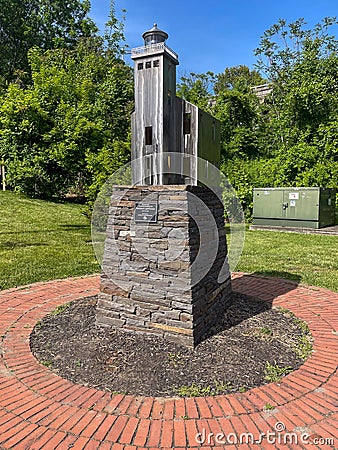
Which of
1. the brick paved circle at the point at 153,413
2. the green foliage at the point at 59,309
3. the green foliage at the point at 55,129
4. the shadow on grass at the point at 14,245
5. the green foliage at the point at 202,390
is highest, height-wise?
the green foliage at the point at 55,129

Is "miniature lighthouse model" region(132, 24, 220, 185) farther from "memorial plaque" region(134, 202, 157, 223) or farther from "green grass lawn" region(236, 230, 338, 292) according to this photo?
"green grass lawn" region(236, 230, 338, 292)

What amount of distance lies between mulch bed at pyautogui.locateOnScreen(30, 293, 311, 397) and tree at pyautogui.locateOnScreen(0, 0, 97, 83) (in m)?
23.8

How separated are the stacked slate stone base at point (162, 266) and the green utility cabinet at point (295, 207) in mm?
7583

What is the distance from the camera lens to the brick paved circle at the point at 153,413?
187cm

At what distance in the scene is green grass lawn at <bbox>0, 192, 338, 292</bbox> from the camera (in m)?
5.34

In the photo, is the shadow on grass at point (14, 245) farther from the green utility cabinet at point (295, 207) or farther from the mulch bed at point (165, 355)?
the green utility cabinet at point (295, 207)

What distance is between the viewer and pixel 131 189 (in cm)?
311

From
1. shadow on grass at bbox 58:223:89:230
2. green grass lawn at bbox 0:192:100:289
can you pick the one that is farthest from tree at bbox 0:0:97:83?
shadow on grass at bbox 58:223:89:230

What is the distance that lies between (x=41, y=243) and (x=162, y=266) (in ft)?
17.1

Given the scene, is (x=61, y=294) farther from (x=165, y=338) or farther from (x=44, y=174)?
(x=44, y=174)

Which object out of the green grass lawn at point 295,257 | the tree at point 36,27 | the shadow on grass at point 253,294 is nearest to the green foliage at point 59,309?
the shadow on grass at point 253,294

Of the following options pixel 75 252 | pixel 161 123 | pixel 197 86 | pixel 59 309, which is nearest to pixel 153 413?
pixel 59 309

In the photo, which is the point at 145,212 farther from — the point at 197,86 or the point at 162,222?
the point at 197,86

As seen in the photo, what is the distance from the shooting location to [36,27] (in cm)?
2461
